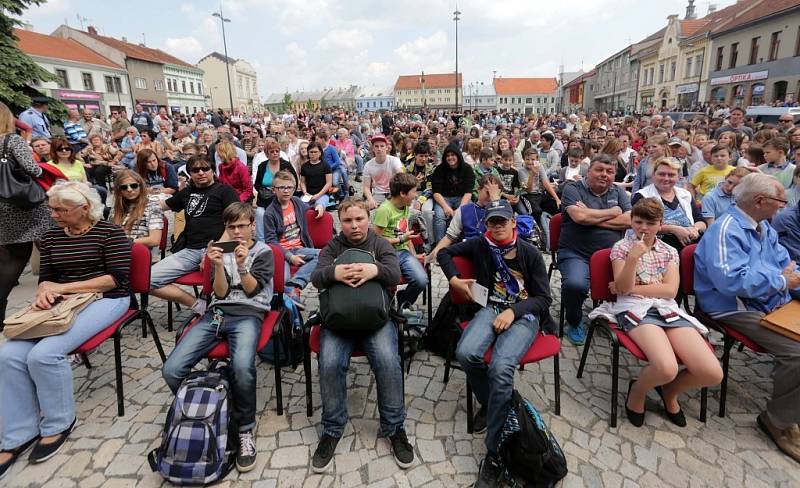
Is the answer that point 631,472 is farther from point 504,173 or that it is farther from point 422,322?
point 504,173

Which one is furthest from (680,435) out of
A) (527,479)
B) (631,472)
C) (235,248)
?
(235,248)

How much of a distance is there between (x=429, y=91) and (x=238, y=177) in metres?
105

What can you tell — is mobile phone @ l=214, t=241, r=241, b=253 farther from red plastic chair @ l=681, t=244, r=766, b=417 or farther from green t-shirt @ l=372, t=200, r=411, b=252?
red plastic chair @ l=681, t=244, r=766, b=417

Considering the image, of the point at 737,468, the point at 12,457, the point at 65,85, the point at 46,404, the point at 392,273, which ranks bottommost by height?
the point at 737,468

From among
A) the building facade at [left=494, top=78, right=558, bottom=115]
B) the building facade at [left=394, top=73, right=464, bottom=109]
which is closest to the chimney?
the building facade at [left=494, top=78, right=558, bottom=115]

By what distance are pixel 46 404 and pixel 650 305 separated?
4161 mm

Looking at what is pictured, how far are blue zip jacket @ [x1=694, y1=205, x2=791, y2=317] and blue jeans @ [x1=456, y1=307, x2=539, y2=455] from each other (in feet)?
4.43

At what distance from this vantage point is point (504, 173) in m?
6.46

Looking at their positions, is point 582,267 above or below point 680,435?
above

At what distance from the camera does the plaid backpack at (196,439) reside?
2410 millimetres

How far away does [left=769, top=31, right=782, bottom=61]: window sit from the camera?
27.3 m

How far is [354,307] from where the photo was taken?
268 centimetres

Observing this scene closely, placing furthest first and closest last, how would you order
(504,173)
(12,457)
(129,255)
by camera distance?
1. (504,173)
2. (129,255)
3. (12,457)

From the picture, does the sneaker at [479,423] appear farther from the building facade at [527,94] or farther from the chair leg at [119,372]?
the building facade at [527,94]
